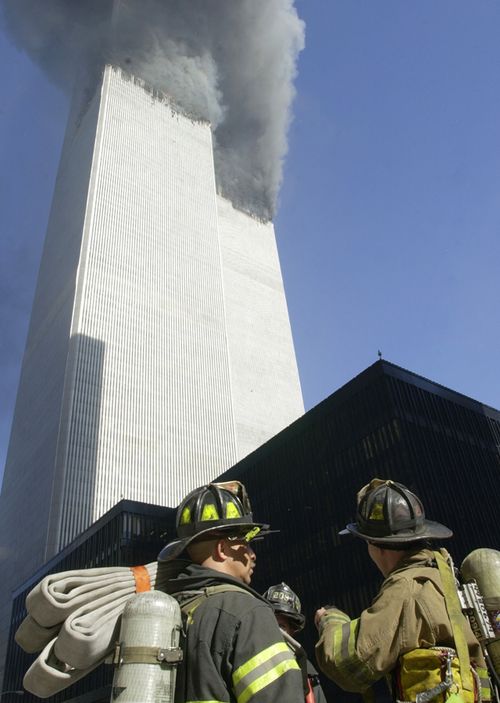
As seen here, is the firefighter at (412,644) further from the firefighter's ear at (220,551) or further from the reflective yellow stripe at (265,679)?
the firefighter's ear at (220,551)

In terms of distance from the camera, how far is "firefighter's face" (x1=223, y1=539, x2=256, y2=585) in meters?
3.46

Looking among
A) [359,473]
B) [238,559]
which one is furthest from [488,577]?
[359,473]

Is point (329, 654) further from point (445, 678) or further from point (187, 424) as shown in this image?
point (187, 424)

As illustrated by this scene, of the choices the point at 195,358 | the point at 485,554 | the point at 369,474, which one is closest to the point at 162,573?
the point at 485,554

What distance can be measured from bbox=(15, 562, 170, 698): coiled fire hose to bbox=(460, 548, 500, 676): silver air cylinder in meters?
2.31

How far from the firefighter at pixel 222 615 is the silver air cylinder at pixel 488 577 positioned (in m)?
1.60

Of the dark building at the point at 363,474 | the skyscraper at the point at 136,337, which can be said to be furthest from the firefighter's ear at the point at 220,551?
the skyscraper at the point at 136,337

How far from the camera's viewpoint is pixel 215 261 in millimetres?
95938

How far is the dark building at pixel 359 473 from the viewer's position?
3431cm

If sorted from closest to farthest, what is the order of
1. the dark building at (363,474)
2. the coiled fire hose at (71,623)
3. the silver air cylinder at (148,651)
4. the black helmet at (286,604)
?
the silver air cylinder at (148,651)
the coiled fire hose at (71,623)
the black helmet at (286,604)
the dark building at (363,474)

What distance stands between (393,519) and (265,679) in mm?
1635

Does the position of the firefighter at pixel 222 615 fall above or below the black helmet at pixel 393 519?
below

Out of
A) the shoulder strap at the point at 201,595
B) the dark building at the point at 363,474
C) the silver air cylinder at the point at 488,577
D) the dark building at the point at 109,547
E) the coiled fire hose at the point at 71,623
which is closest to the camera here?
the coiled fire hose at the point at 71,623

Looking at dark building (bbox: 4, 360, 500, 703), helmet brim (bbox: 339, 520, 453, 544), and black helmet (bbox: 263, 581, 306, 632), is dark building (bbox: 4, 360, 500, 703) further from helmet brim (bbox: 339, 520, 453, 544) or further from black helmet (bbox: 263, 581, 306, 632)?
helmet brim (bbox: 339, 520, 453, 544)
